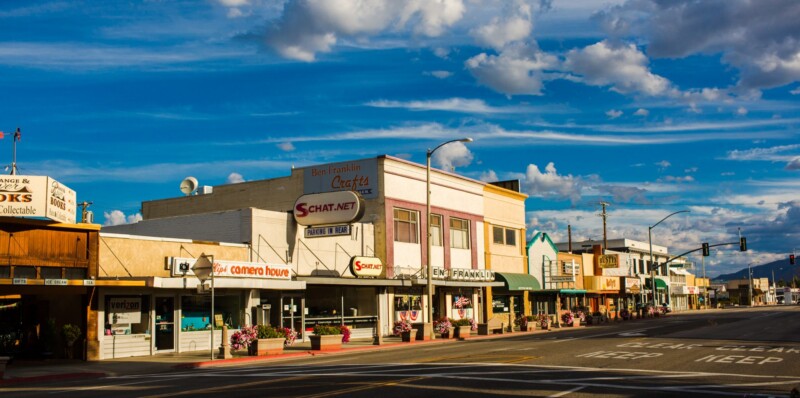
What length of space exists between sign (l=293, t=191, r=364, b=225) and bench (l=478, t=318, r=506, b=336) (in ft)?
41.6

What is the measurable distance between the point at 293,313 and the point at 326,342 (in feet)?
16.3

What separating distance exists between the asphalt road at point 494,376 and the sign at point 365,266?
373 inches

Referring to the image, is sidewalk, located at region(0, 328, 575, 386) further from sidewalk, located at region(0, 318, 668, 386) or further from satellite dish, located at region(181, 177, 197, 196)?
satellite dish, located at region(181, 177, 197, 196)

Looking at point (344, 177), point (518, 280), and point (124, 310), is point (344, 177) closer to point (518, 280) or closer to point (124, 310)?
point (518, 280)

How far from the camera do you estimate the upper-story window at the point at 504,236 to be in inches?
2237

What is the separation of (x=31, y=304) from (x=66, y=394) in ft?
47.1

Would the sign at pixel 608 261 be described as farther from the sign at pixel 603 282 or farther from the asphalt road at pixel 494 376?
the asphalt road at pixel 494 376

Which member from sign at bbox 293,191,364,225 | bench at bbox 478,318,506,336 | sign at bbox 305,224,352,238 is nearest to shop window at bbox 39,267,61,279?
sign at bbox 293,191,364,225

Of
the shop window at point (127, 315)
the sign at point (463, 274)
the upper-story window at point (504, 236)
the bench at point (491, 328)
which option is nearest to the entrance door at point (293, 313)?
the shop window at point (127, 315)

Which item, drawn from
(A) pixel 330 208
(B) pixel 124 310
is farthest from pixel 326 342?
(B) pixel 124 310

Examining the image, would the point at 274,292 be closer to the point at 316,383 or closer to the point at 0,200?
the point at 0,200

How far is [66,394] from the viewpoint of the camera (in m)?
17.5

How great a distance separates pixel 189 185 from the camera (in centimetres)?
4953

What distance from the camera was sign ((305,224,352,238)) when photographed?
38125 millimetres
